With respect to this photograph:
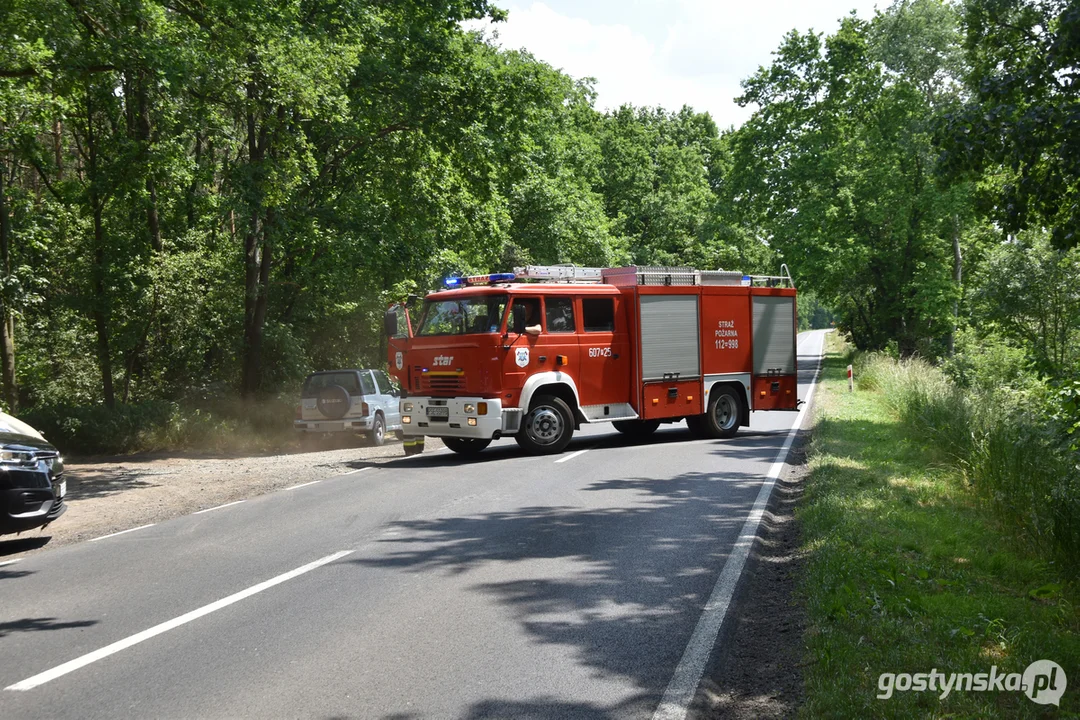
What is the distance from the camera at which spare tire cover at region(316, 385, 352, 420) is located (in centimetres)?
1942

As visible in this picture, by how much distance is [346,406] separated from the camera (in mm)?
19438

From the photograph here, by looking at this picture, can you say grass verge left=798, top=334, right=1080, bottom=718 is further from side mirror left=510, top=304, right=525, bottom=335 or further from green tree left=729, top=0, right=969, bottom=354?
green tree left=729, top=0, right=969, bottom=354

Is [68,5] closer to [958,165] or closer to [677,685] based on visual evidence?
[958,165]

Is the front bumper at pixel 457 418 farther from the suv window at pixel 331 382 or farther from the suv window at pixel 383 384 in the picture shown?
the suv window at pixel 383 384

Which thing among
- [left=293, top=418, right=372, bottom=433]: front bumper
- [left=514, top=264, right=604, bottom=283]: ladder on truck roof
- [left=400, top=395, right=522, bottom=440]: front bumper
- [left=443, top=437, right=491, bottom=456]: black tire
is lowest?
[left=443, top=437, right=491, bottom=456]: black tire

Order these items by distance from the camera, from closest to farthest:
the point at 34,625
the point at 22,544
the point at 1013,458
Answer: the point at 34,625 → the point at 1013,458 → the point at 22,544

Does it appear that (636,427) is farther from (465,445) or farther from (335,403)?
(335,403)

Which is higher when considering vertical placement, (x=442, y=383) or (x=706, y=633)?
(x=442, y=383)

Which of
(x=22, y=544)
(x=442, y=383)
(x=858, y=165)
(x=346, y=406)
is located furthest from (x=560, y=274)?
(x=858, y=165)

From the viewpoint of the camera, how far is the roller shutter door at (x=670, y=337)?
16.7 m

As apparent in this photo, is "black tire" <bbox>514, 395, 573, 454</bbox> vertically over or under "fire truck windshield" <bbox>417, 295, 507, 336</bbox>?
under

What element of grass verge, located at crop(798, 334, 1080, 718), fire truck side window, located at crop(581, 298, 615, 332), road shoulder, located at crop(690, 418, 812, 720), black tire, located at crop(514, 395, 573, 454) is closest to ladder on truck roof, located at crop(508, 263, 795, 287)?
fire truck side window, located at crop(581, 298, 615, 332)

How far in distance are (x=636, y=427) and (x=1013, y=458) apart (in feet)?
30.3

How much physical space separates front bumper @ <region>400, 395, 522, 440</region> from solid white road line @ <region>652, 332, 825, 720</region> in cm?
548
